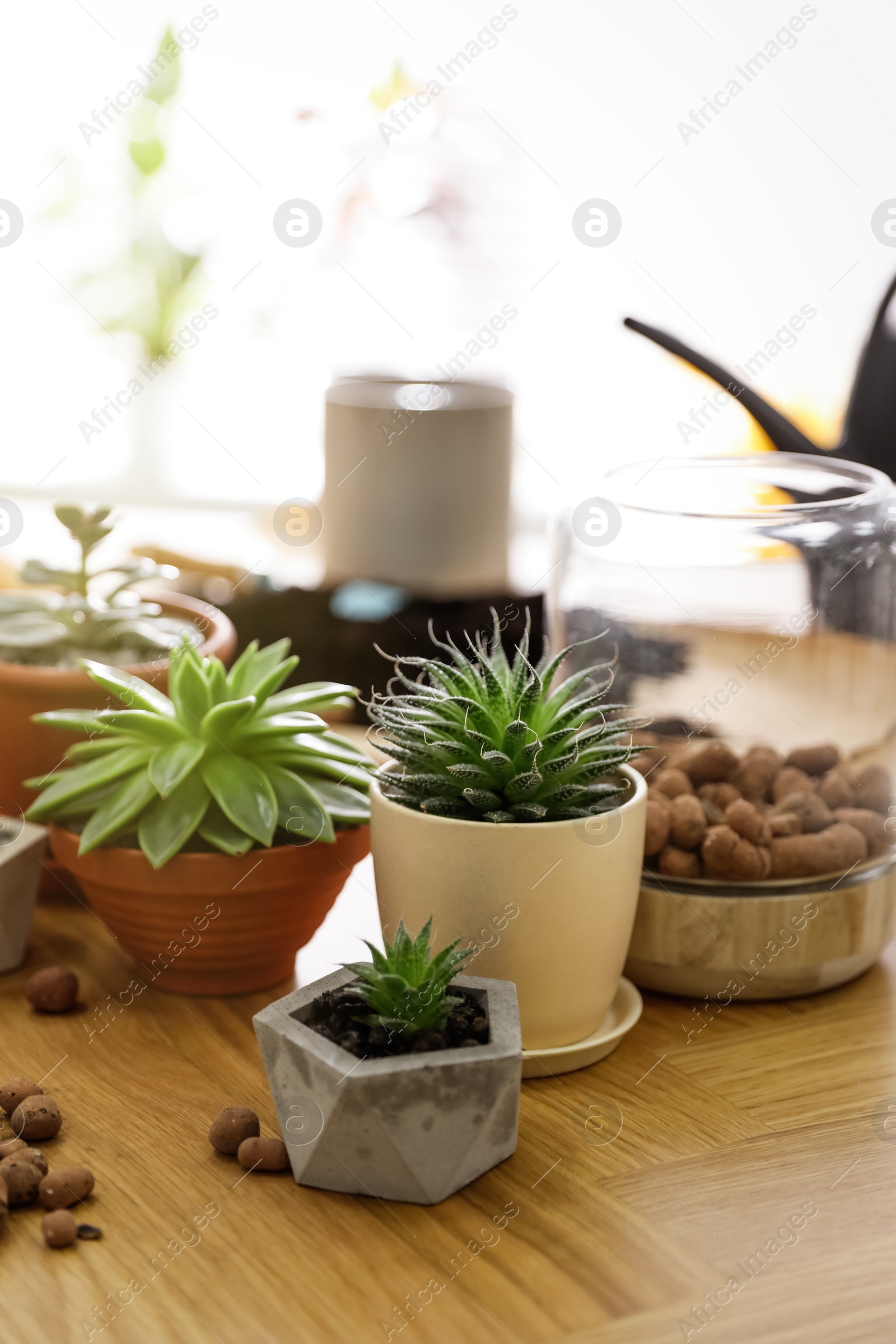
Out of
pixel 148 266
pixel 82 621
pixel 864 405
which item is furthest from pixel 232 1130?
pixel 148 266

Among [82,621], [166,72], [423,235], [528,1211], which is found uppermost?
[166,72]

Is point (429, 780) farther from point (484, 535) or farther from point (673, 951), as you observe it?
point (484, 535)

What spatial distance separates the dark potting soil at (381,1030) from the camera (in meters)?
0.55

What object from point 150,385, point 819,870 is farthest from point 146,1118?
point 150,385

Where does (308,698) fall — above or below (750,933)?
above

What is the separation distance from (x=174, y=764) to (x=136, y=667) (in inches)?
5.8

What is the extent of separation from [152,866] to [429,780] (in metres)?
0.16

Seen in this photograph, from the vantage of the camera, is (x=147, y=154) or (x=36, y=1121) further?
(x=147, y=154)

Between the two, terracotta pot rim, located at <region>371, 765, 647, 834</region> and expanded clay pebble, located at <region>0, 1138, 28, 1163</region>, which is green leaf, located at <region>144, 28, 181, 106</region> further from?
expanded clay pebble, located at <region>0, 1138, 28, 1163</region>

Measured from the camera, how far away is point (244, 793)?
0.70 m

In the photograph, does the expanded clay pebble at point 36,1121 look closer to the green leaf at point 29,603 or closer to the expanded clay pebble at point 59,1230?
the expanded clay pebble at point 59,1230

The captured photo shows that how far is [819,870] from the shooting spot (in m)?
0.73

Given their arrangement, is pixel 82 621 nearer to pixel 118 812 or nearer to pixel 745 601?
pixel 118 812

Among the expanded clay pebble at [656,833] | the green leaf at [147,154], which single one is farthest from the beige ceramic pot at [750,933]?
→ the green leaf at [147,154]
